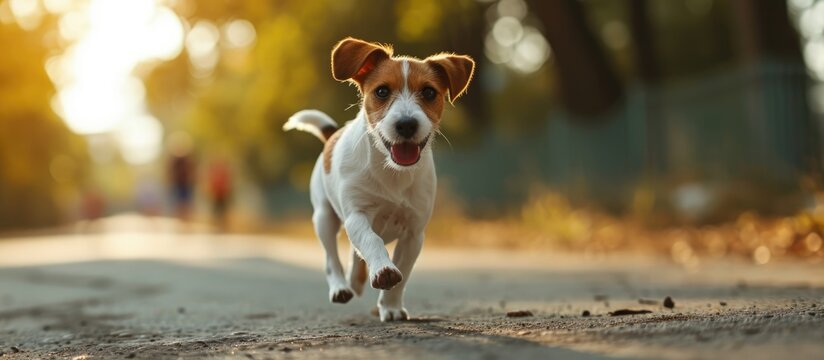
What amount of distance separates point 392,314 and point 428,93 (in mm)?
1200

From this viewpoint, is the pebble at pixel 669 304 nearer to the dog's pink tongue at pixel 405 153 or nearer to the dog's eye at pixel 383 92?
the dog's pink tongue at pixel 405 153

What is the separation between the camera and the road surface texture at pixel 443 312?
3863 mm

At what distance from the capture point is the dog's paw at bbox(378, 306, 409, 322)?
573 centimetres

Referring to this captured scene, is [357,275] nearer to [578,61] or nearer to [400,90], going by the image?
[400,90]

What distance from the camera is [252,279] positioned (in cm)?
1048

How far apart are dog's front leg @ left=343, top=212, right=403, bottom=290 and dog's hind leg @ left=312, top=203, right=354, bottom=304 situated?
38cm

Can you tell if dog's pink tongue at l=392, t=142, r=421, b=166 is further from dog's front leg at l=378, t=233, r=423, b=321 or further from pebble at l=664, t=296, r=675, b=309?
pebble at l=664, t=296, r=675, b=309

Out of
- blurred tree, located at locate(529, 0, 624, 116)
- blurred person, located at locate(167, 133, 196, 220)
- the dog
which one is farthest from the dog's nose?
blurred person, located at locate(167, 133, 196, 220)

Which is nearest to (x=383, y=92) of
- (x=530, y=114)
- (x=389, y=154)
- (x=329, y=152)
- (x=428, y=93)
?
(x=428, y=93)

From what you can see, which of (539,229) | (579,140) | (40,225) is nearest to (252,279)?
(539,229)

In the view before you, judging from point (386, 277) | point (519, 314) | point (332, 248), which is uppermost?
point (332, 248)

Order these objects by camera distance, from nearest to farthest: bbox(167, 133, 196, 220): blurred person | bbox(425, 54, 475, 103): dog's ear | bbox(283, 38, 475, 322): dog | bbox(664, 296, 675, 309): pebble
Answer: bbox(283, 38, 475, 322): dog, bbox(664, 296, 675, 309): pebble, bbox(425, 54, 475, 103): dog's ear, bbox(167, 133, 196, 220): blurred person

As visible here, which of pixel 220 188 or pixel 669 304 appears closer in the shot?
pixel 669 304

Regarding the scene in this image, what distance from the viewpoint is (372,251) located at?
17.0 feet
